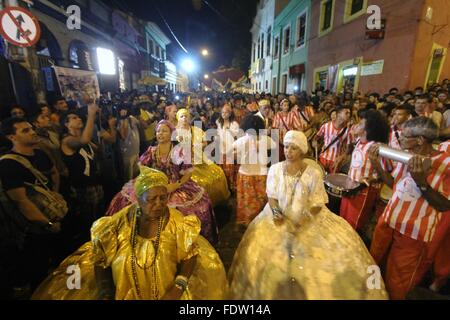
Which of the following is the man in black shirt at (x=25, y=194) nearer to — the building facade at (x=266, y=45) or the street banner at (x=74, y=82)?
the street banner at (x=74, y=82)

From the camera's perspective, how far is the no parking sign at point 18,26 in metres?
4.39

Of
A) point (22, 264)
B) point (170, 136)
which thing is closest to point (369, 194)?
point (170, 136)

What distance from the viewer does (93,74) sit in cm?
674

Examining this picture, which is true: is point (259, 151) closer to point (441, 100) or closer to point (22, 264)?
point (22, 264)

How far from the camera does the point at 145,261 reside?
204cm

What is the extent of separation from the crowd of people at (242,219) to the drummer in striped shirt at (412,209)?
0.01 metres

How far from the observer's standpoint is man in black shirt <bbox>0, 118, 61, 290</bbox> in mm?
2676

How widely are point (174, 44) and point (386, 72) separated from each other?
39.1 metres

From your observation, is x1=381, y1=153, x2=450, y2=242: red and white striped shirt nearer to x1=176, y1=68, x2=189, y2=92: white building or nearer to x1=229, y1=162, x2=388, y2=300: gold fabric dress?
x1=229, y1=162, x2=388, y2=300: gold fabric dress

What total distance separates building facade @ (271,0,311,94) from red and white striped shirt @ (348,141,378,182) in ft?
49.8

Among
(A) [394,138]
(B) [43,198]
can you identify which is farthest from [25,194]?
(A) [394,138]

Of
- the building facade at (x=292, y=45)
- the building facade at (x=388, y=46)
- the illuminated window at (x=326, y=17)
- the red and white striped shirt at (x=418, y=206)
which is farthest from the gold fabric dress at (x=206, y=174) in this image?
the building facade at (x=292, y=45)

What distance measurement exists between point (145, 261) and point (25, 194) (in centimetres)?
175

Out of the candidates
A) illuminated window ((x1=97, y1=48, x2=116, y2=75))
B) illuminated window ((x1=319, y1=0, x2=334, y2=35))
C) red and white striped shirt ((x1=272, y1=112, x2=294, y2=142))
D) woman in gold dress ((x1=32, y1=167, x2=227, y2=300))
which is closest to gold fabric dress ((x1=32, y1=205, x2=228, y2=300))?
woman in gold dress ((x1=32, y1=167, x2=227, y2=300))
